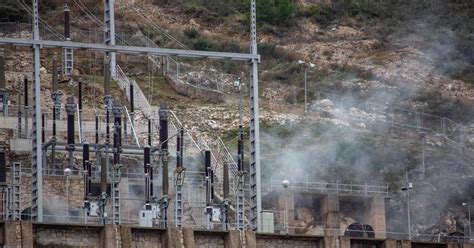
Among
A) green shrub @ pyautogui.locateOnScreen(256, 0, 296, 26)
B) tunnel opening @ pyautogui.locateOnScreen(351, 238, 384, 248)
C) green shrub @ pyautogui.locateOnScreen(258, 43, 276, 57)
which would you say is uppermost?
green shrub @ pyautogui.locateOnScreen(256, 0, 296, 26)

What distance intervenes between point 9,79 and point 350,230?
2833 cm

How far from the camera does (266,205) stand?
12069cm

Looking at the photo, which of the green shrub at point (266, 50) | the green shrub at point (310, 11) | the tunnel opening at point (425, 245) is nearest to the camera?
the tunnel opening at point (425, 245)

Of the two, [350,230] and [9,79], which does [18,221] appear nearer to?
[350,230]

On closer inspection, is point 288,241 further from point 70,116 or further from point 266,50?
point 266,50

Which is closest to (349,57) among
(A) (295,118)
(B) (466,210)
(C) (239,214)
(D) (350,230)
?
(A) (295,118)

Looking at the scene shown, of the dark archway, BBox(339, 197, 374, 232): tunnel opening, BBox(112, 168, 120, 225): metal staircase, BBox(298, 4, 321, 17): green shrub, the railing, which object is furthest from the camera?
BBox(298, 4, 321, 17): green shrub

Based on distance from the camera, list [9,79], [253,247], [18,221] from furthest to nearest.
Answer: [9,79] → [253,247] → [18,221]

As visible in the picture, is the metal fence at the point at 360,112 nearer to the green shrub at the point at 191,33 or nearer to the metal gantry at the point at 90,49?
the green shrub at the point at 191,33

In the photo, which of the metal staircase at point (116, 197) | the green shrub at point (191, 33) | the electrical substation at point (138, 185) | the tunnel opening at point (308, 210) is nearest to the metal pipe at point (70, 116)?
the electrical substation at point (138, 185)

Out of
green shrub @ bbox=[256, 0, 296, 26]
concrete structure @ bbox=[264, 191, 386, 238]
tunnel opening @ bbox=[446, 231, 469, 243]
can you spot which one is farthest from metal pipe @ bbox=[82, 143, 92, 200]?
green shrub @ bbox=[256, 0, 296, 26]

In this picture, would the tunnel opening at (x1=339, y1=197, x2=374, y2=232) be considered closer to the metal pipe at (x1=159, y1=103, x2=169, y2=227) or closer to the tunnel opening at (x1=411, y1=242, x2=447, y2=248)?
the tunnel opening at (x1=411, y1=242, x2=447, y2=248)

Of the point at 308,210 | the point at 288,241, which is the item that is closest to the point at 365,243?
the point at 288,241

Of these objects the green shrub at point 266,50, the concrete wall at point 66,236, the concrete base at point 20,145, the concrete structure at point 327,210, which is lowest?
the concrete wall at point 66,236
